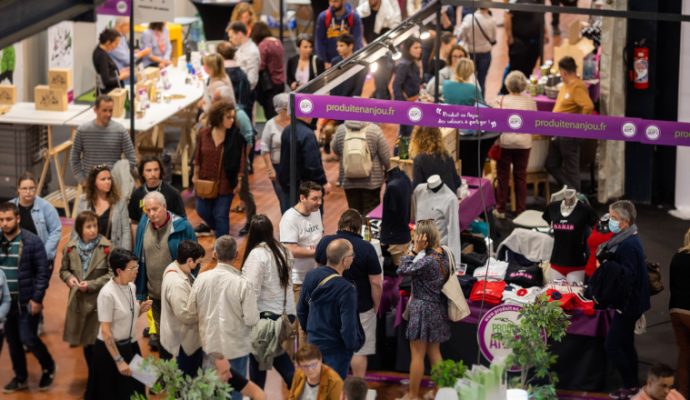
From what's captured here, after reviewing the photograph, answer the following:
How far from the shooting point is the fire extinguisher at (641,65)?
1221 cm

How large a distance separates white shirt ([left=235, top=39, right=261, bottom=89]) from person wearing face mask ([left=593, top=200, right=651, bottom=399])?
6.18 meters

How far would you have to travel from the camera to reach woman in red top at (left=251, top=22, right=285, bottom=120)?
13.5 metres

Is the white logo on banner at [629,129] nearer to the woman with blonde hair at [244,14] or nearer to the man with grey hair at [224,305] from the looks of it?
the man with grey hair at [224,305]

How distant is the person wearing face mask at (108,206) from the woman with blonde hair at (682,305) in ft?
11.8

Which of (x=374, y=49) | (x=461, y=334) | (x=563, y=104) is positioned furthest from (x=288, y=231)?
(x=563, y=104)

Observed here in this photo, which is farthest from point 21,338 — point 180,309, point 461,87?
point 461,87

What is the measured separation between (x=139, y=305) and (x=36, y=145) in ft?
16.8

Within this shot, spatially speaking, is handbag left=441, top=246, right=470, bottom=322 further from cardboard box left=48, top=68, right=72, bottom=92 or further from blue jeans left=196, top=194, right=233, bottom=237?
cardboard box left=48, top=68, right=72, bottom=92

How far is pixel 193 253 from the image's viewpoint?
727 centimetres

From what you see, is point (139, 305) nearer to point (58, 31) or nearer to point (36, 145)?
point (36, 145)

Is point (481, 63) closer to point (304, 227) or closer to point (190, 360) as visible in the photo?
point (304, 227)

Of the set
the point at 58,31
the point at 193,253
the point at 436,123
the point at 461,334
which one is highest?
the point at 58,31

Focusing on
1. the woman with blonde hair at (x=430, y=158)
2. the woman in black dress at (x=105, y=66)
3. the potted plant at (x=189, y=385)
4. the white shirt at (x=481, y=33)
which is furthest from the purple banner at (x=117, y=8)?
the potted plant at (x=189, y=385)

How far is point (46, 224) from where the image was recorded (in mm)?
8469
